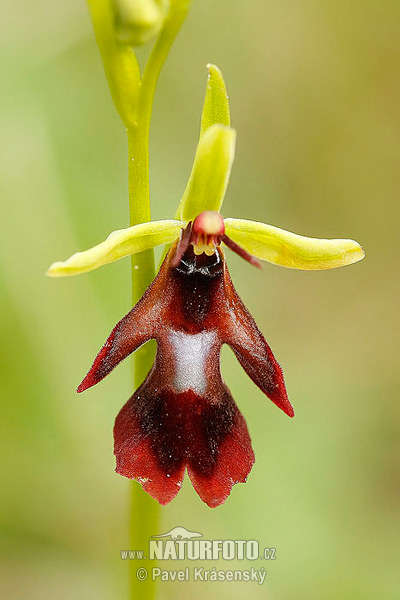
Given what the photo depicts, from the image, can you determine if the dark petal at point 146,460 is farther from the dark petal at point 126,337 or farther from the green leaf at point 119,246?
the green leaf at point 119,246

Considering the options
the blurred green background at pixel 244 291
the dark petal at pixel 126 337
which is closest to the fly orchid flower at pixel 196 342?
the dark petal at pixel 126 337

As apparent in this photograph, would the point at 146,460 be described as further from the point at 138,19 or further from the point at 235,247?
the point at 138,19

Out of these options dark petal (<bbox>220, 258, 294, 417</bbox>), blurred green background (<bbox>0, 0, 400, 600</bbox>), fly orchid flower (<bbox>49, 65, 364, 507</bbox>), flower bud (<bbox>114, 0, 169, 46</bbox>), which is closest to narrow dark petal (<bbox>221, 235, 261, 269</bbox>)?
fly orchid flower (<bbox>49, 65, 364, 507</bbox>)

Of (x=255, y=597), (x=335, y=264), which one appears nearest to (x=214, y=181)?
(x=335, y=264)

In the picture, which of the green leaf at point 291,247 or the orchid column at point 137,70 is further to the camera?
the green leaf at point 291,247

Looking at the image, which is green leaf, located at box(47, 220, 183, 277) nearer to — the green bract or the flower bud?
the green bract

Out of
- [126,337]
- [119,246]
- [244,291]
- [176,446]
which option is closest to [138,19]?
[119,246]

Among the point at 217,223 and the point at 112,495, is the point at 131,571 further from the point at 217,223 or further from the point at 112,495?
the point at 112,495
